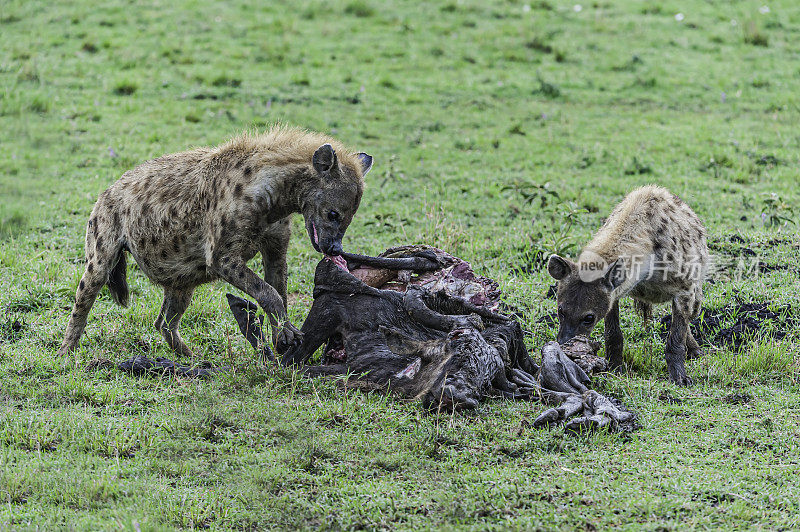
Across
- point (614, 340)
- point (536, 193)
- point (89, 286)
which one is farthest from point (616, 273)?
point (89, 286)

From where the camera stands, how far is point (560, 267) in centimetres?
568

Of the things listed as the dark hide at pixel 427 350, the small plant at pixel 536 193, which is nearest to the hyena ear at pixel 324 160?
the dark hide at pixel 427 350

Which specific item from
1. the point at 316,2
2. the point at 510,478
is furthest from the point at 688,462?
the point at 316,2

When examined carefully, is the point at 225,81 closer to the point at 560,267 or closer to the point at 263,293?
the point at 263,293

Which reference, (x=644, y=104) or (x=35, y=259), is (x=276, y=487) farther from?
(x=644, y=104)

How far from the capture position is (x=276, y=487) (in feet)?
13.7

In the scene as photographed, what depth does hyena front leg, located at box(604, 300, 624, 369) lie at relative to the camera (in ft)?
19.6

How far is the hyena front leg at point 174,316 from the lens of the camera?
241 inches

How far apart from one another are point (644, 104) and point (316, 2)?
655cm

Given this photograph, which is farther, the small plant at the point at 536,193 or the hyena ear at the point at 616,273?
the small plant at the point at 536,193

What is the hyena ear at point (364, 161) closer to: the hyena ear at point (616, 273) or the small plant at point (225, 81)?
the hyena ear at point (616, 273)

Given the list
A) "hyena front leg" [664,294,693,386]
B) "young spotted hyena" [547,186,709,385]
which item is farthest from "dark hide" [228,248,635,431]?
"hyena front leg" [664,294,693,386]

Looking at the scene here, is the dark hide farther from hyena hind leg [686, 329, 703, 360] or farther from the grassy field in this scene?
hyena hind leg [686, 329, 703, 360]

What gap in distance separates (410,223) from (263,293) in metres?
3.48
